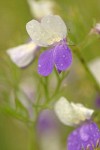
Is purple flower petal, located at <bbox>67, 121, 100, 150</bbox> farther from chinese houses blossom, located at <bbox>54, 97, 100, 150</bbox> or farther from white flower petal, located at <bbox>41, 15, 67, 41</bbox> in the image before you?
white flower petal, located at <bbox>41, 15, 67, 41</bbox>

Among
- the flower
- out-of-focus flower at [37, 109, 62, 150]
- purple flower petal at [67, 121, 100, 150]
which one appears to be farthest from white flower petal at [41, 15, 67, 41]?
out-of-focus flower at [37, 109, 62, 150]

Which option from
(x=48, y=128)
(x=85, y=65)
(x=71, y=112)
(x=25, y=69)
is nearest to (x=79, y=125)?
(x=71, y=112)

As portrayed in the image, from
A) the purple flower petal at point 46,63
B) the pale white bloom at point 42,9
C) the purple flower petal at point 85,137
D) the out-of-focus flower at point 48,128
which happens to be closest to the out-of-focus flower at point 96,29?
the purple flower petal at point 46,63

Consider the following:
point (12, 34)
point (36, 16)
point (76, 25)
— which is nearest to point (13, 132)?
point (12, 34)

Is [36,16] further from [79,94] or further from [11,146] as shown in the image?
[11,146]

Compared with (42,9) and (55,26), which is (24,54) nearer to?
(55,26)

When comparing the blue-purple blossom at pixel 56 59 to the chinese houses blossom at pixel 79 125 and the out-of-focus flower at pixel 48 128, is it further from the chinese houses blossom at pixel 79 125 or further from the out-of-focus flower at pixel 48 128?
the out-of-focus flower at pixel 48 128
